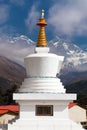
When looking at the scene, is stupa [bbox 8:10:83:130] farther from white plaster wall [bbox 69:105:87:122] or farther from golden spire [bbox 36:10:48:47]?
white plaster wall [bbox 69:105:87:122]

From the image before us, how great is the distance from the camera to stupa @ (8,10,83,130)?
17719mm

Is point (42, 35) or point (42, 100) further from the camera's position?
point (42, 35)

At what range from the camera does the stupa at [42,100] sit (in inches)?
698

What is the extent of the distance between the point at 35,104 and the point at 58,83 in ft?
5.02

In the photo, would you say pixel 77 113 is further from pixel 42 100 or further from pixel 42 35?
pixel 42 100

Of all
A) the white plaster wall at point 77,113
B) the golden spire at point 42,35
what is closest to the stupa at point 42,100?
the golden spire at point 42,35

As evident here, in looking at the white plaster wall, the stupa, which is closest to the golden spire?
the stupa

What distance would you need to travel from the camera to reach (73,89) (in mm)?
188750

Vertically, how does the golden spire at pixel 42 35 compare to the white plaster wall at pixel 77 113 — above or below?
above

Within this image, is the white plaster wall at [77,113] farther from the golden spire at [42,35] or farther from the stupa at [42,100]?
the stupa at [42,100]

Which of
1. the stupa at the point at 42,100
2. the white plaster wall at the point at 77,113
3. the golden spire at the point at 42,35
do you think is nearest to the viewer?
the stupa at the point at 42,100

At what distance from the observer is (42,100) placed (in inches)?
706

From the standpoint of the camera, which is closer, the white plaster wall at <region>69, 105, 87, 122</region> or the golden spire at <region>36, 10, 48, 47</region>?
the golden spire at <region>36, 10, 48, 47</region>

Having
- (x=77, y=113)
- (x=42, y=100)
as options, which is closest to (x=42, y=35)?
(x=42, y=100)
